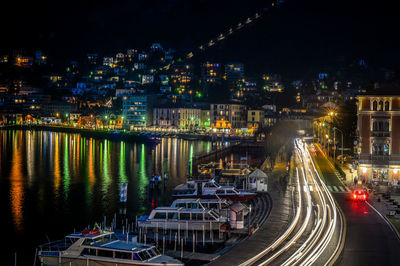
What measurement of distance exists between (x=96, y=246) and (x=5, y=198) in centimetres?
2986

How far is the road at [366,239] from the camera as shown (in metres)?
19.3

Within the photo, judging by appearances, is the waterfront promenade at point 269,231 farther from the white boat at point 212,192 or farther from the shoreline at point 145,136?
the shoreline at point 145,136

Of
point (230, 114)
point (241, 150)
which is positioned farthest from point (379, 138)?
point (230, 114)

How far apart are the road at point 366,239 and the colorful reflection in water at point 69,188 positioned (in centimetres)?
1787

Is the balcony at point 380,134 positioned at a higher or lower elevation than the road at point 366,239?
higher

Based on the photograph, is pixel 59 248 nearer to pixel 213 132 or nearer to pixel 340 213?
pixel 340 213

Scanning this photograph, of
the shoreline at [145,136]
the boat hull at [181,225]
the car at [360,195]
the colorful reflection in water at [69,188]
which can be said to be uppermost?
the shoreline at [145,136]

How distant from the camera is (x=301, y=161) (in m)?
59.5

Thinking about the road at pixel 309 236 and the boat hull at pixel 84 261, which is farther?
the road at pixel 309 236

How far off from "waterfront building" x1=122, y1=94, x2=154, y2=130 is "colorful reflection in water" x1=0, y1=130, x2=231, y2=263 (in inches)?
2894

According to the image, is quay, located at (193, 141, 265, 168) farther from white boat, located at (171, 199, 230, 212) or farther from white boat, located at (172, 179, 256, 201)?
white boat, located at (171, 199, 230, 212)

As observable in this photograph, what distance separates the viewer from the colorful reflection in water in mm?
34250

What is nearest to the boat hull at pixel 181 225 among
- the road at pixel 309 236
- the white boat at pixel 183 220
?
the white boat at pixel 183 220

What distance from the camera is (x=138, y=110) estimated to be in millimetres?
167625
